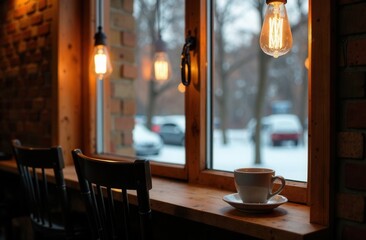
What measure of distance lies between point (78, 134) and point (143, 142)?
0.69 m

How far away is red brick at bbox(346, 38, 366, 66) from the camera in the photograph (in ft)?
3.51

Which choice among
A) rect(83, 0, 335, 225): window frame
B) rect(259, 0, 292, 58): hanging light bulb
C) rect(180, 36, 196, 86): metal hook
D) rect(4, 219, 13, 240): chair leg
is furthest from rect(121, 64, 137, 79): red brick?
rect(259, 0, 292, 58): hanging light bulb

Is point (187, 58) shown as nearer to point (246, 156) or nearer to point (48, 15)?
point (48, 15)

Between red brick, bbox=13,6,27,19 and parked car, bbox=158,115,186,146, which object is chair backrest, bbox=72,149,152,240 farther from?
red brick, bbox=13,6,27,19

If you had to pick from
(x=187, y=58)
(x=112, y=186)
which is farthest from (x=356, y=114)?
(x=187, y=58)

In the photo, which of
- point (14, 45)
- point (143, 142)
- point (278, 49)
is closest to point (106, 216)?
point (278, 49)

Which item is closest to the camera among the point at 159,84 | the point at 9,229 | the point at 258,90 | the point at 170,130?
the point at 9,229

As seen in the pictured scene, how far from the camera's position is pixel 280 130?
630cm

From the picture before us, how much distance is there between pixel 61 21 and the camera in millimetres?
2365

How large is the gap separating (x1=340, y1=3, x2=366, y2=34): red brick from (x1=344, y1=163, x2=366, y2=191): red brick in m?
0.35

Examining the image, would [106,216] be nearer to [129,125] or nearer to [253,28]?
[129,125]

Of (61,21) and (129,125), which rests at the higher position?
(61,21)

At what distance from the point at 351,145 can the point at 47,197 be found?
1322mm

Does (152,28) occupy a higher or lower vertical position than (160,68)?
higher
